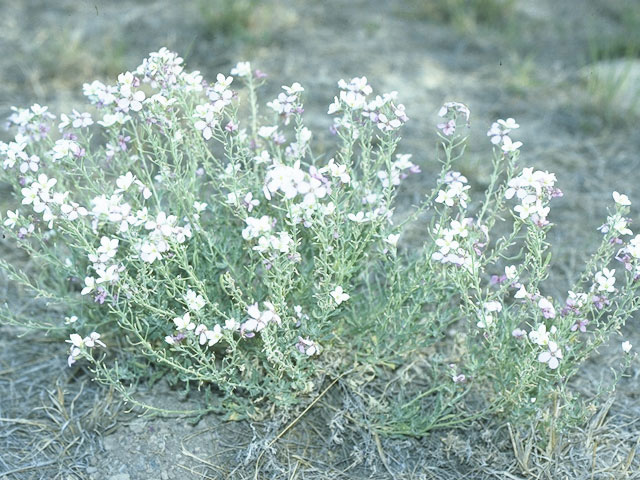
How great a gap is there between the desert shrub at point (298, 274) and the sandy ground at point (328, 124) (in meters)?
0.15

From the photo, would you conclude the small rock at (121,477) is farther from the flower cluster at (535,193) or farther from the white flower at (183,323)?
the flower cluster at (535,193)

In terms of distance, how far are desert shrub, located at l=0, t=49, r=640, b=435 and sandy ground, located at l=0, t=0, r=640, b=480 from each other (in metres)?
0.15

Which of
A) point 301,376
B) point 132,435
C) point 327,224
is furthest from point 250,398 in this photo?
point 327,224

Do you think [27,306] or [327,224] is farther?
[27,306]

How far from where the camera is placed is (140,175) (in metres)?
3.04

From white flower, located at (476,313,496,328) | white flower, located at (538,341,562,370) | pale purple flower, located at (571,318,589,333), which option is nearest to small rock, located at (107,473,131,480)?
white flower, located at (476,313,496,328)

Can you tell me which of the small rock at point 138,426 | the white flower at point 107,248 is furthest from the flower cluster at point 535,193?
the small rock at point 138,426

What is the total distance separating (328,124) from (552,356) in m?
2.76

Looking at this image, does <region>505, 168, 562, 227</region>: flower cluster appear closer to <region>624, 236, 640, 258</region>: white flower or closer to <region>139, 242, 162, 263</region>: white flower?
<region>624, 236, 640, 258</region>: white flower

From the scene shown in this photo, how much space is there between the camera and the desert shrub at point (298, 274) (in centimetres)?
250

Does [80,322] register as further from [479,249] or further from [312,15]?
[312,15]

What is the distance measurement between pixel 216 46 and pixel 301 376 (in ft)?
11.9

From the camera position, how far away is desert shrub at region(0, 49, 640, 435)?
2500mm

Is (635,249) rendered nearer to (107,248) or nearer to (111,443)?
(107,248)
